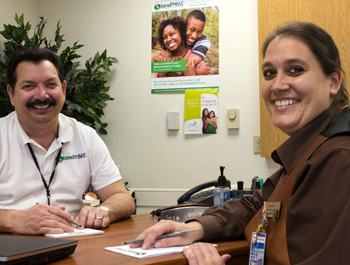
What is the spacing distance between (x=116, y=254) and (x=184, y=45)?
85.5 inches

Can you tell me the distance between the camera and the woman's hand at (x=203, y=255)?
0.86 meters

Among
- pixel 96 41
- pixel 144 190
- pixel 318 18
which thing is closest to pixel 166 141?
pixel 144 190

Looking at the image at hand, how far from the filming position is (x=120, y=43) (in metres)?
2.94

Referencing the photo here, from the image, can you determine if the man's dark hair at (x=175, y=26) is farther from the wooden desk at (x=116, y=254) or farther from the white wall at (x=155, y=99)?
the wooden desk at (x=116, y=254)

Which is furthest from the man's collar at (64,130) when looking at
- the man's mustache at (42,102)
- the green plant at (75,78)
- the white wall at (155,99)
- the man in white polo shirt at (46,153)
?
the white wall at (155,99)

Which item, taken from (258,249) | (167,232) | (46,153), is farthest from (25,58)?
(258,249)

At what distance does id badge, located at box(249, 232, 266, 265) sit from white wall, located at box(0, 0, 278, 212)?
1658 mm

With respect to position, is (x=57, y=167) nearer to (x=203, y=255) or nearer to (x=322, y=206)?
(x=203, y=255)

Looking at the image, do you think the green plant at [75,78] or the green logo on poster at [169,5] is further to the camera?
the green logo on poster at [169,5]

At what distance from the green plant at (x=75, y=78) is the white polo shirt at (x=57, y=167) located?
760 mm

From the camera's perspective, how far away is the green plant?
2594 millimetres

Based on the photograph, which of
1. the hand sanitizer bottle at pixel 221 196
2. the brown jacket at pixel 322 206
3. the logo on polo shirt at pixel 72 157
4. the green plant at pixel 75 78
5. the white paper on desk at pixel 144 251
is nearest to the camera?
the brown jacket at pixel 322 206

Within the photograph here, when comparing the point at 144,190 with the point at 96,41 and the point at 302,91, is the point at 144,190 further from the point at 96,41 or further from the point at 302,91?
the point at 302,91

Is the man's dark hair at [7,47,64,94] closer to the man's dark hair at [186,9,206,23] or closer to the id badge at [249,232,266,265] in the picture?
the man's dark hair at [186,9,206,23]
